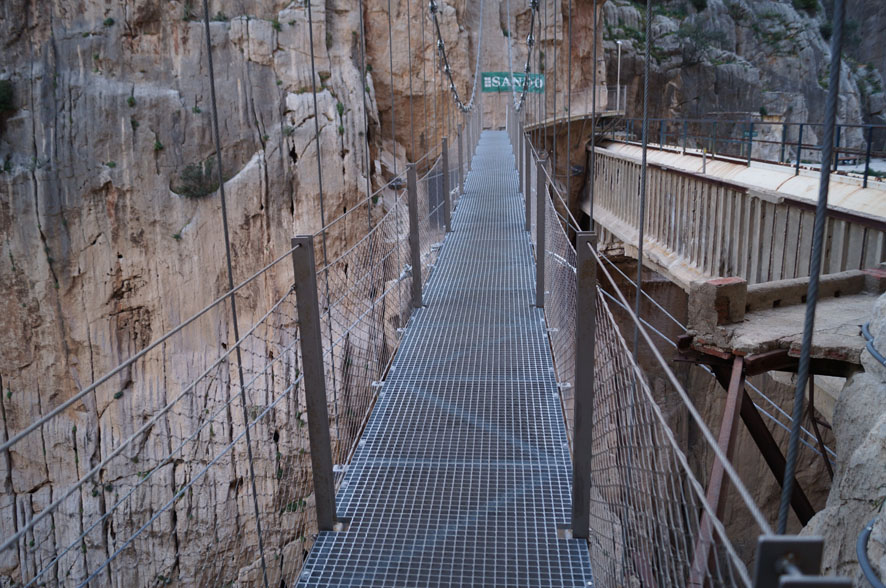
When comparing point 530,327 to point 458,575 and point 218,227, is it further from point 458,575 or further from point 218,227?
point 218,227

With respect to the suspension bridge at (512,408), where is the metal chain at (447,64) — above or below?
above

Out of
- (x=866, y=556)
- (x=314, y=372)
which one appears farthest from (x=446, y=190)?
(x=866, y=556)

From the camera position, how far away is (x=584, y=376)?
1.99 meters

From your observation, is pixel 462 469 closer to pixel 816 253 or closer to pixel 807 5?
pixel 816 253

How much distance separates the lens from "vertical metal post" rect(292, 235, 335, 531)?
1928 millimetres

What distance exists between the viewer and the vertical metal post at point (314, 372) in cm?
193

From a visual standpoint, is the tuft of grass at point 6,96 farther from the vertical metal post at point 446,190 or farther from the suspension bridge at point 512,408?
the vertical metal post at point 446,190

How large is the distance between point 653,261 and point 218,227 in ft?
23.1

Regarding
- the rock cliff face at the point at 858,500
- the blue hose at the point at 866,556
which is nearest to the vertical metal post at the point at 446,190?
the rock cliff face at the point at 858,500

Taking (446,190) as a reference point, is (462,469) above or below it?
below

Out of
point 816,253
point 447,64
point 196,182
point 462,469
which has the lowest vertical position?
point 462,469

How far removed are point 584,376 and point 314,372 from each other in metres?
0.81

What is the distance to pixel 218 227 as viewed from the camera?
36.4 ft

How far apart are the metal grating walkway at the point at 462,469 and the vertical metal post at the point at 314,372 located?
127 millimetres
